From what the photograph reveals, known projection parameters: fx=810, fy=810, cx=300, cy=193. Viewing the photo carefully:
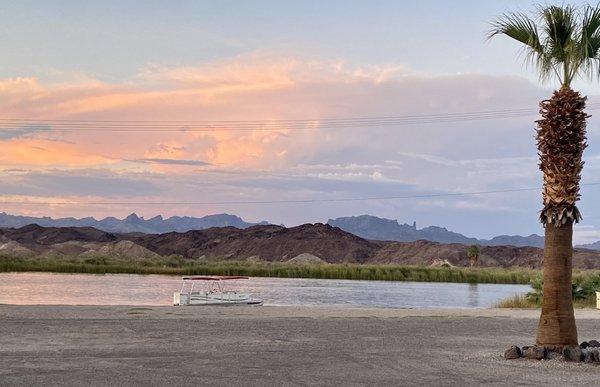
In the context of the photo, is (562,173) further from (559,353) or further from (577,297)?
(577,297)

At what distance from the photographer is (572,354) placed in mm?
15453

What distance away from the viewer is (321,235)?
16600cm

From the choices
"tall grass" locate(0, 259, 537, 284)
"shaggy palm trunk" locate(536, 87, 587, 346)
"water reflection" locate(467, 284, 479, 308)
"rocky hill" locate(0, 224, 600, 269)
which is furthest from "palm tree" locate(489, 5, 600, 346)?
"rocky hill" locate(0, 224, 600, 269)

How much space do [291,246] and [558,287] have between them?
146m

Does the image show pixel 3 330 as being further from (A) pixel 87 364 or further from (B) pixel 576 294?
(B) pixel 576 294

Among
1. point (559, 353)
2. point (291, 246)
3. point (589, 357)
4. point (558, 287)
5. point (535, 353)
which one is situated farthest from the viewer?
point (291, 246)

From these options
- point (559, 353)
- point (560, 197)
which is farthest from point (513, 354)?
point (560, 197)

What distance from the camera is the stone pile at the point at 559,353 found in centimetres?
1542

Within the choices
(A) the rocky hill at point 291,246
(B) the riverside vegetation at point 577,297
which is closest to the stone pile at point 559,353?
(B) the riverside vegetation at point 577,297

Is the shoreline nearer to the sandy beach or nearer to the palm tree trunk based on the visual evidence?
the sandy beach

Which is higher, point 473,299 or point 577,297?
point 577,297

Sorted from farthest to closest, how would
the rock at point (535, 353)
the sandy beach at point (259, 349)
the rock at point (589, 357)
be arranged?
the rock at point (535, 353)
the rock at point (589, 357)
the sandy beach at point (259, 349)

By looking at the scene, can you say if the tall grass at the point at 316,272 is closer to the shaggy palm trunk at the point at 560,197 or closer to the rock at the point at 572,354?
the shaggy palm trunk at the point at 560,197

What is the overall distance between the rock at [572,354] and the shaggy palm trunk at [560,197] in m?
0.54
